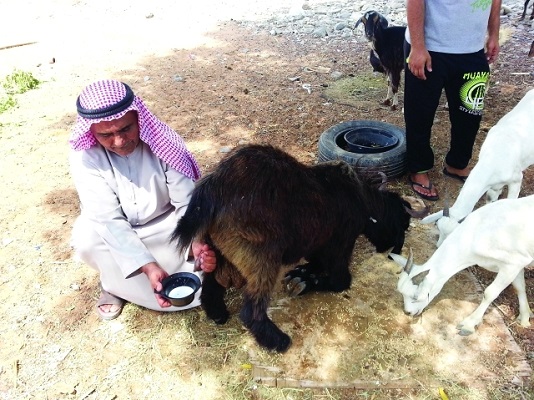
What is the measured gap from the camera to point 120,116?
8.95 ft

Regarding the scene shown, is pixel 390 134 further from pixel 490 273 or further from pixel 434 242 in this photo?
pixel 490 273

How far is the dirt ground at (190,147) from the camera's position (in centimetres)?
305

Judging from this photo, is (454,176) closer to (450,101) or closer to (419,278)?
(450,101)

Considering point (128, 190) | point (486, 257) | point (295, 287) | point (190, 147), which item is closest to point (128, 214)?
point (128, 190)

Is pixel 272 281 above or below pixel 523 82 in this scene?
above

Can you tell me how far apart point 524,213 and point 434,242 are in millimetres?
1127

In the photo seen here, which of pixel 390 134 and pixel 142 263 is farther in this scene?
pixel 390 134

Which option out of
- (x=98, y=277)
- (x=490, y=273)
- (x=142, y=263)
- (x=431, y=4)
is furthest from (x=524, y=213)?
(x=98, y=277)

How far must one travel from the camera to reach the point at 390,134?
5.01 meters

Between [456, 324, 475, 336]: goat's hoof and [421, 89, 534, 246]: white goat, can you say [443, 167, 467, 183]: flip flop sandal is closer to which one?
[421, 89, 534, 246]: white goat

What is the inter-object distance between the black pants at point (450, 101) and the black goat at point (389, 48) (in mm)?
1978

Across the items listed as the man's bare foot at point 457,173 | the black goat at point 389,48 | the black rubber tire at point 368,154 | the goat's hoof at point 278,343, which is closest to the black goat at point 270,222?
the goat's hoof at point 278,343

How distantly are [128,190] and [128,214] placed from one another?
186 mm

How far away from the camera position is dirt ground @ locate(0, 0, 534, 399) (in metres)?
3.05
